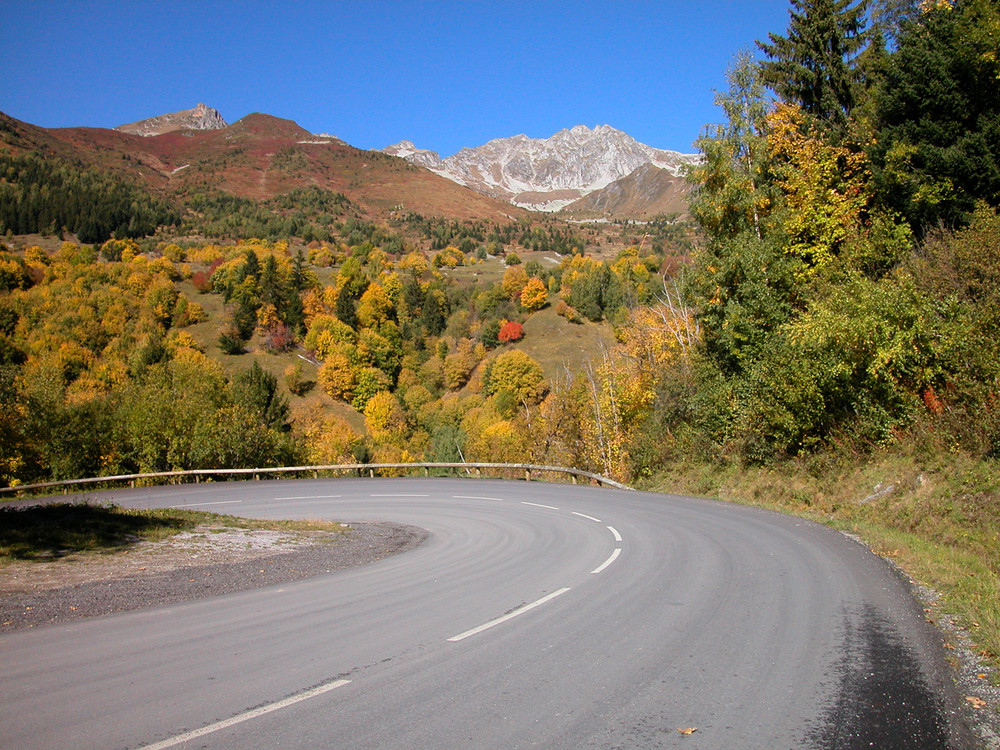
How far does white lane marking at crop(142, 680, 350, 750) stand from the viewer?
13.6 feet

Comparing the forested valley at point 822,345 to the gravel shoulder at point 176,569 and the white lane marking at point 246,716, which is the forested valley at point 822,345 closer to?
the white lane marking at point 246,716

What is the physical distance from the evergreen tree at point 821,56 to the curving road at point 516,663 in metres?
26.0

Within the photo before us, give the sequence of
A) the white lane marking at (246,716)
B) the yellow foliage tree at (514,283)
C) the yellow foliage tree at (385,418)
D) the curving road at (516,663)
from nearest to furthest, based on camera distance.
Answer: the white lane marking at (246,716), the curving road at (516,663), the yellow foliage tree at (385,418), the yellow foliage tree at (514,283)

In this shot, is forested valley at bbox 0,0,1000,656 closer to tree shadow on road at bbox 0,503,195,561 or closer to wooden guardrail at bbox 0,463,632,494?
wooden guardrail at bbox 0,463,632,494

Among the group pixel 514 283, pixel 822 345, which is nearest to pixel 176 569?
pixel 822 345

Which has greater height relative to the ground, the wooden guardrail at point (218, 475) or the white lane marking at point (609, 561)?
the white lane marking at point (609, 561)

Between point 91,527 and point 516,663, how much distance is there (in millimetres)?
10566

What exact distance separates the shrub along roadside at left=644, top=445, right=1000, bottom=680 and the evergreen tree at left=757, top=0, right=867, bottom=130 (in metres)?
17.4

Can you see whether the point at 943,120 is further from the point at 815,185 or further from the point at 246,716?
the point at 246,716

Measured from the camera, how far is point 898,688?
497 centimetres

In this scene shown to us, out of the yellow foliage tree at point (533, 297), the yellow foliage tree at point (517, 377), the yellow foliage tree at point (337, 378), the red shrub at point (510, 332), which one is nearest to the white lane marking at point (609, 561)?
the yellow foliage tree at point (517, 377)

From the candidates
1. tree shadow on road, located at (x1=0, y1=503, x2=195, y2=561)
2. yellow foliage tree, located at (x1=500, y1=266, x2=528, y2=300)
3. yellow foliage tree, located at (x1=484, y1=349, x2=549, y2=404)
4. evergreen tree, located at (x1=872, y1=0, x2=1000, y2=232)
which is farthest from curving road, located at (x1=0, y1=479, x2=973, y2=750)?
yellow foliage tree, located at (x1=500, y1=266, x2=528, y2=300)

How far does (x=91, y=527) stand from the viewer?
490 inches

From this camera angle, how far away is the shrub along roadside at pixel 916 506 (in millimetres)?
7793
